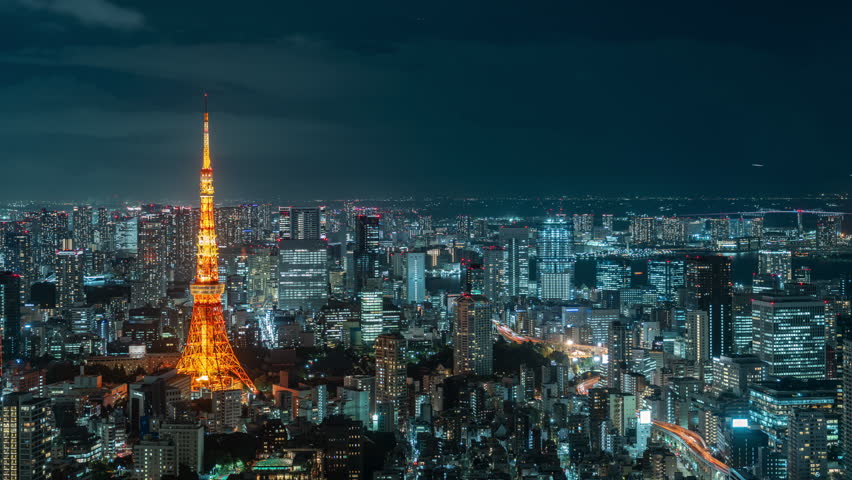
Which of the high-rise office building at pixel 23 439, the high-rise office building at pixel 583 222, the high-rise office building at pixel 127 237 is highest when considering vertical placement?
the high-rise office building at pixel 583 222

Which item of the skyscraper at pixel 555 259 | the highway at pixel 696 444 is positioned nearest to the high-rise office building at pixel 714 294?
the highway at pixel 696 444

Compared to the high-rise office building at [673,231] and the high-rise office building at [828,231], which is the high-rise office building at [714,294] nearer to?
the high-rise office building at [673,231]

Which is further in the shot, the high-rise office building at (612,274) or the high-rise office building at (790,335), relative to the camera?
the high-rise office building at (612,274)

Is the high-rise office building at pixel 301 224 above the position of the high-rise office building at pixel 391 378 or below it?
above

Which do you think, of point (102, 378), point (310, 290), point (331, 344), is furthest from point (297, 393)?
point (310, 290)

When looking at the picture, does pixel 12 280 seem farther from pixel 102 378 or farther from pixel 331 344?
pixel 331 344

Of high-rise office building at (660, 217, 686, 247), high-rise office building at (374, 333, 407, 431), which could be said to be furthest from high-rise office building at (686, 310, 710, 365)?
high-rise office building at (374, 333, 407, 431)
